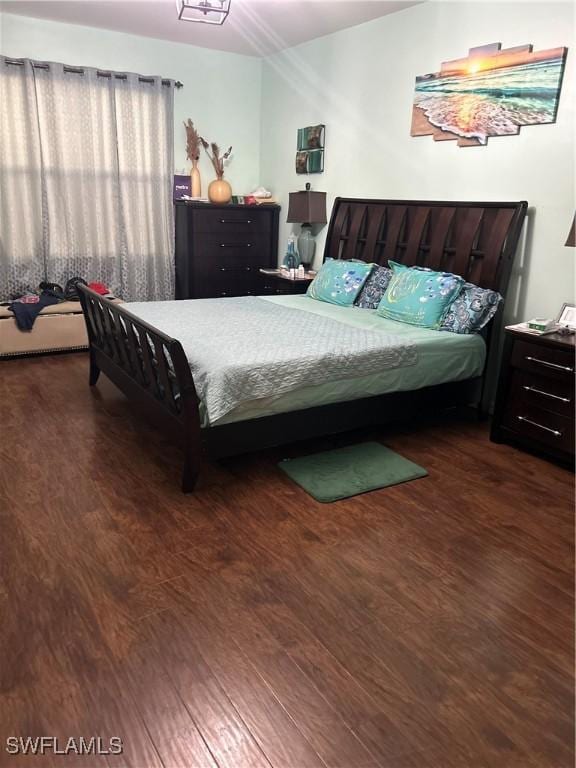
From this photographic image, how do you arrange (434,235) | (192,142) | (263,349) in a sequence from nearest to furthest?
(263,349) → (434,235) → (192,142)

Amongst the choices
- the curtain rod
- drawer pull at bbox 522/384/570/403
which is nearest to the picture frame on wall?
drawer pull at bbox 522/384/570/403

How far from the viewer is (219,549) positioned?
225cm

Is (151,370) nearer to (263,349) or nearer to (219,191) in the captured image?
(263,349)

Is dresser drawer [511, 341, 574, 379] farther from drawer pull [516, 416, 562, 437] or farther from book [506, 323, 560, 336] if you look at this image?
drawer pull [516, 416, 562, 437]

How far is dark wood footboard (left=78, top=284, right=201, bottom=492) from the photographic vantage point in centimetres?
247

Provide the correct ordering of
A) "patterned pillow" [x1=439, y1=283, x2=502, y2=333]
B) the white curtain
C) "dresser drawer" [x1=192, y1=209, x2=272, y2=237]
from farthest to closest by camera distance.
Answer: "dresser drawer" [x1=192, y1=209, x2=272, y2=237] < the white curtain < "patterned pillow" [x1=439, y1=283, x2=502, y2=333]

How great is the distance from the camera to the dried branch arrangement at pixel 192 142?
5.39 m

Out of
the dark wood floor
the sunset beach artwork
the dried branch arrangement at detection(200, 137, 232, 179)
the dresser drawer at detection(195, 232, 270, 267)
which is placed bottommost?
the dark wood floor

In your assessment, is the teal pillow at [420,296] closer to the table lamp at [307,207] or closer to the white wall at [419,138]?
the white wall at [419,138]

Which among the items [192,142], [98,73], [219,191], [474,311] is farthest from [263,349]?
[98,73]

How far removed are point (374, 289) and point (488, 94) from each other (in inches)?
54.6

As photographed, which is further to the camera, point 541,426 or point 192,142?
point 192,142

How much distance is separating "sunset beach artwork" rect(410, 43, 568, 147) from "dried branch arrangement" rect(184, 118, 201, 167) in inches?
90.6

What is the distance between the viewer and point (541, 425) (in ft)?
9.95
